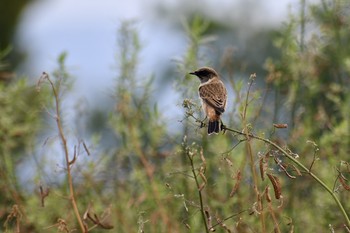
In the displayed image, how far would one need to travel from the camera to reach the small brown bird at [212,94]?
12.6 feet

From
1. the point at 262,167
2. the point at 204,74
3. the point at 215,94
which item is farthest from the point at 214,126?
the point at 262,167

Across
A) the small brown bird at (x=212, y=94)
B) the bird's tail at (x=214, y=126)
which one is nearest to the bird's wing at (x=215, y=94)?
the small brown bird at (x=212, y=94)

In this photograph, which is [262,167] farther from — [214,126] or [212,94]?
[212,94]

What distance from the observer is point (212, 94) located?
4168mm

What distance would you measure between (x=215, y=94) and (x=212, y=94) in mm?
20

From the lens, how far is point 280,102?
434cm

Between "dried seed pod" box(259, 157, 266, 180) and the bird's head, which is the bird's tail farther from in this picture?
"dried seed pod" box(259, 157, 266, 180)

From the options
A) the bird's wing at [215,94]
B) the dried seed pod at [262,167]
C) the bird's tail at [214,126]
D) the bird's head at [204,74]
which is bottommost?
the dried seed pod at [262,167]

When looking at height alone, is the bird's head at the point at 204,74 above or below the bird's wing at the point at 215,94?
above

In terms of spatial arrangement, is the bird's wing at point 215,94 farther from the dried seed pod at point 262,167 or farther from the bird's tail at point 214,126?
the dried seed pod at point 262,167

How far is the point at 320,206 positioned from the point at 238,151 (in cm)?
62

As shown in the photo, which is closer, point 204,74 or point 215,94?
point 215,94

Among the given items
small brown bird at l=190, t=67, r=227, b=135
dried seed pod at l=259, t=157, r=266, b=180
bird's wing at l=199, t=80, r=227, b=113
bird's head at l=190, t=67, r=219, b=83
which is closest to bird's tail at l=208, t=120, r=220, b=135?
small brown bird at l=190, t=67, r=227, b=135

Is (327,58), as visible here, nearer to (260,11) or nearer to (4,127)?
(4,127)
